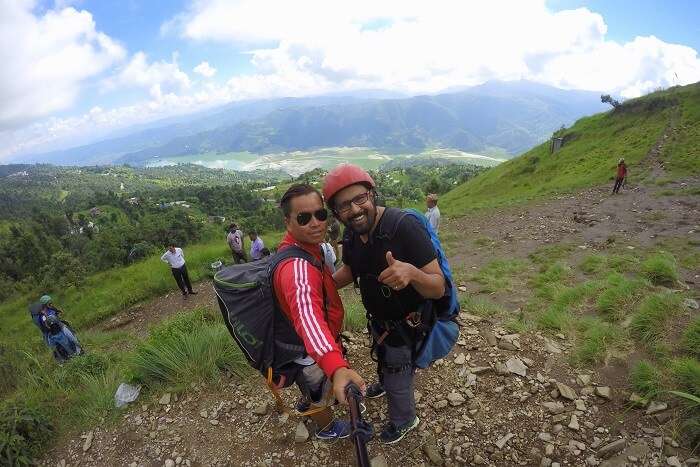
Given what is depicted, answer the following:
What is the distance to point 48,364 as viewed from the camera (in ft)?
19.0

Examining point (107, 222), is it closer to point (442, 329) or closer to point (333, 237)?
point (333, 237)

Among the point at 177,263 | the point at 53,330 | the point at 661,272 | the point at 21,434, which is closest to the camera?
the point at 21,434

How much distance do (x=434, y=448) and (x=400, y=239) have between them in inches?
86.8

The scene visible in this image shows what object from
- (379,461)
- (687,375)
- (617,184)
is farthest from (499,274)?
(617,184)

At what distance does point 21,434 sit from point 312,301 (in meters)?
4.00

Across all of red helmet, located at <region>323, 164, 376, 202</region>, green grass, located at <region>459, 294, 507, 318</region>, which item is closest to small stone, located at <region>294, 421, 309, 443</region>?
red helmet, located at <region>323, 164, 376, 202</region>

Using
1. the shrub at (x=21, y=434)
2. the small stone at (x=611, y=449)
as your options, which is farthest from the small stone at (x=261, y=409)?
the small stone at (x=611, y=449)

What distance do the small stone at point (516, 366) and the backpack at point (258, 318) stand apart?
267 centimetres

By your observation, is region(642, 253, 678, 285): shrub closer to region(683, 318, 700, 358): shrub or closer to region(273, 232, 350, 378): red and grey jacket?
region(683, 318, 700, 358): shrub

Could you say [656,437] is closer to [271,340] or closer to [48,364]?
[271,340]

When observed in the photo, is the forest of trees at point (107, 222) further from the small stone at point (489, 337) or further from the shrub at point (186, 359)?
the shrub at point (186, 359)

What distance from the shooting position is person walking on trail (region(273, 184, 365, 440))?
1.99m

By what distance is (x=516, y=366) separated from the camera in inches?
162

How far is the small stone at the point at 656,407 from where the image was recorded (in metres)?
3.16
